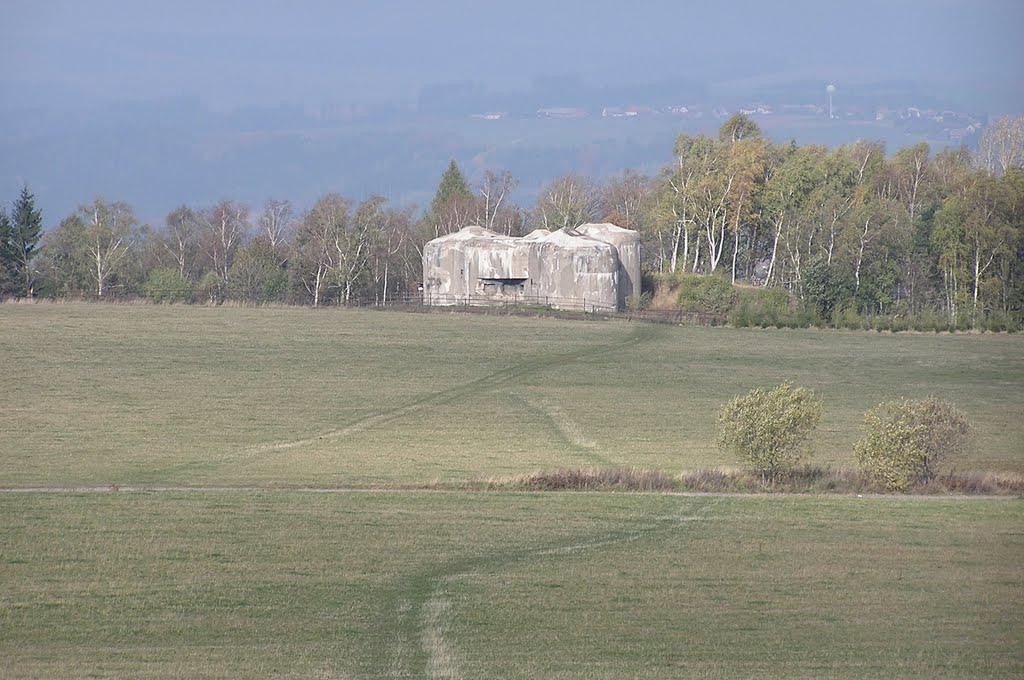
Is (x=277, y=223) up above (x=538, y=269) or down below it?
above

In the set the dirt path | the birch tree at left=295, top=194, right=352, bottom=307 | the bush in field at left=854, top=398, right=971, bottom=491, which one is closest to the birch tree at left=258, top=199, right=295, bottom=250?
the birch tree at left=295, top=194, right=352, bottom=307

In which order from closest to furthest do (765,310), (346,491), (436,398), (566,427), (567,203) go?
(346,491) → (566,427) → (436,398) → (765,310) → (567,203)

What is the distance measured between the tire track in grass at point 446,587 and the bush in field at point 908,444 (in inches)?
161

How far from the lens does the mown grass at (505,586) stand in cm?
1783

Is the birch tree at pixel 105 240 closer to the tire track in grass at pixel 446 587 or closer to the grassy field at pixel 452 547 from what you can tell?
the grassy field at pixel 452 547

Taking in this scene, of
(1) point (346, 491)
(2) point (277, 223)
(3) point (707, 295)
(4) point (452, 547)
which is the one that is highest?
(2) point (277, 223)

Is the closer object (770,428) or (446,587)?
(446,587)

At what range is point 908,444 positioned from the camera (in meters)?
30.5

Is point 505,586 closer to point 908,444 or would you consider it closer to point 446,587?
point 446,587

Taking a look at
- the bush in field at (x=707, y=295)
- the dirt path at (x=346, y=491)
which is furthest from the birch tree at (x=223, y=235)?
the dirt path at (x=346, y=491)

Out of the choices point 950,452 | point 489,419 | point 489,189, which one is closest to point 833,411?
point 489,419

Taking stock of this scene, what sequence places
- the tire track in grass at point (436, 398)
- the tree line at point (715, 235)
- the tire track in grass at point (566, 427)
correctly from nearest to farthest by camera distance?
the tire track in grass at point (436, 398), the tire track in grass at point (566, 427), the tree line at point (715, 235)

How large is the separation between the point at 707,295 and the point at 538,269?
948 cm

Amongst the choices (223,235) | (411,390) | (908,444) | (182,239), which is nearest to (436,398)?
(411,390)
